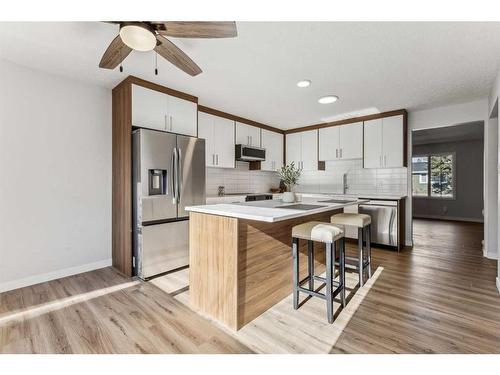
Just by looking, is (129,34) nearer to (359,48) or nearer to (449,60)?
(359,48)

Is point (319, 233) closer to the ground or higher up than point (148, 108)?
closer to the ground

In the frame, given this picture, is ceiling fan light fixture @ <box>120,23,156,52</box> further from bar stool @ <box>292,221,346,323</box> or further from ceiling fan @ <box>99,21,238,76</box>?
bar stool @ <box>292,221,346,323</box>

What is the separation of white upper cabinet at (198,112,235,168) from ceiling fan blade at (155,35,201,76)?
1839 mm

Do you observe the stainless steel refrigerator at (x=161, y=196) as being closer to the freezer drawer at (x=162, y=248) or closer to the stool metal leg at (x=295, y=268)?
the freezer drawer at (x=162, y=248)

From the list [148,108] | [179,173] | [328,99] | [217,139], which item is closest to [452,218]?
[328,99]

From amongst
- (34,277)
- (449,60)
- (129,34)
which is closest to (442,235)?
(449,60)

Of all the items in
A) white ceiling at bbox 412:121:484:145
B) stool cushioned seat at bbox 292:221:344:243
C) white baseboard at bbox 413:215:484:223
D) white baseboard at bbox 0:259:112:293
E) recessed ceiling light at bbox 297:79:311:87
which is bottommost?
white baseboard at bbox 0:259:112:293

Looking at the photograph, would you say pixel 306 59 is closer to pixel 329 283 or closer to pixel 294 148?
pixel 329 283

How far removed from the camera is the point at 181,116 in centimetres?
336

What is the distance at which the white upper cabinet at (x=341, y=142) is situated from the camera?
179 inches

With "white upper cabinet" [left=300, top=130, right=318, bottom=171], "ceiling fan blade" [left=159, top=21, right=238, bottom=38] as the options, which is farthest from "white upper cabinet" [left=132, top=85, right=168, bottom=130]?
"white upper cabinet" [left=300, top=130, right=318, bottom=171]

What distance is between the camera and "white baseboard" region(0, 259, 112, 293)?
253cm

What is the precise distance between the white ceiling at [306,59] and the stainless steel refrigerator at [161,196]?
80 centimetres

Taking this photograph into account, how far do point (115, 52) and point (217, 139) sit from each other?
2.33 meters
